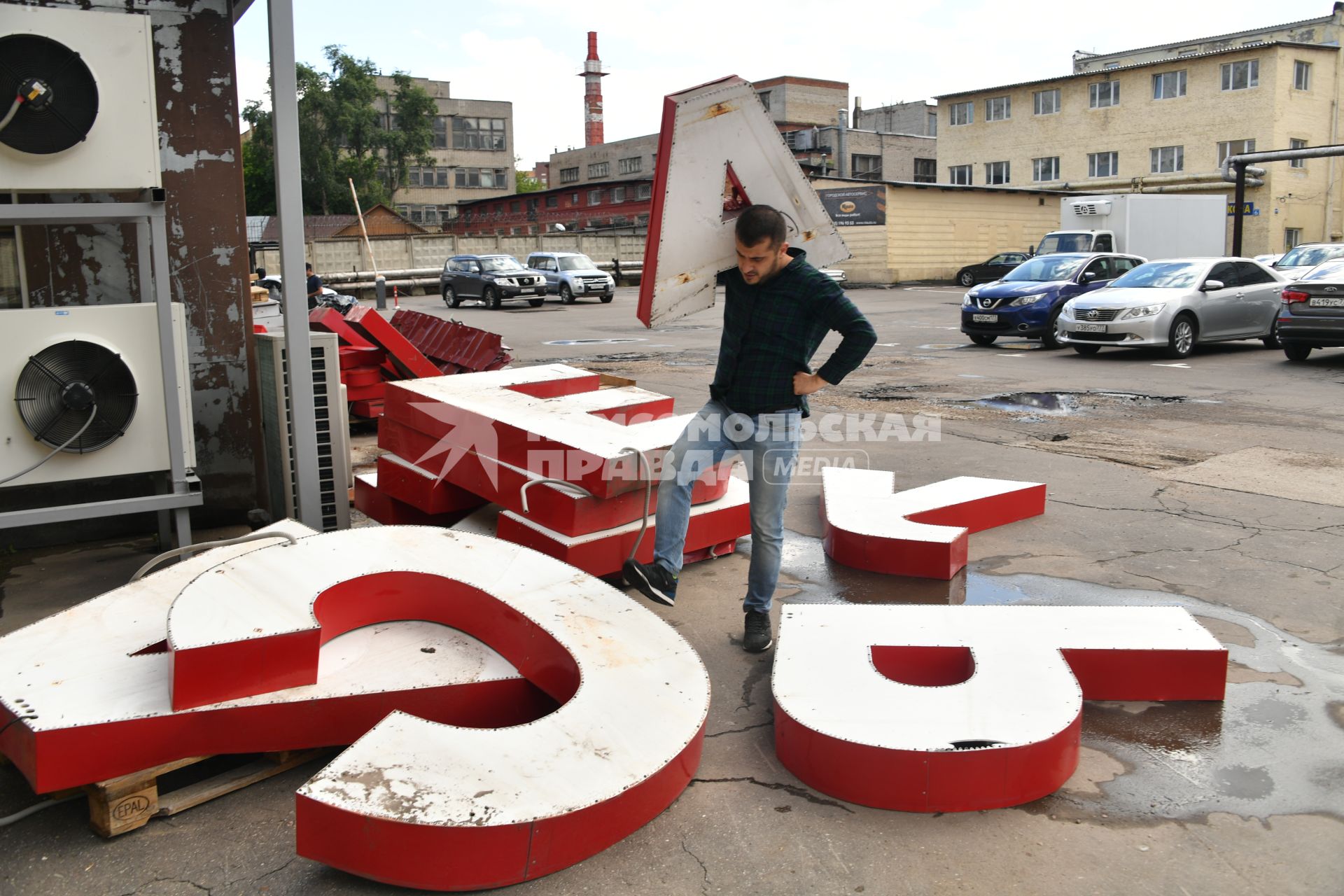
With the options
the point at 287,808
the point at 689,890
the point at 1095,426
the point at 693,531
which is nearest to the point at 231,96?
the point at 693,531

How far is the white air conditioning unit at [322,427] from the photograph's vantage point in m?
5.93

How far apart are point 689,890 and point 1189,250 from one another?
1358 inches

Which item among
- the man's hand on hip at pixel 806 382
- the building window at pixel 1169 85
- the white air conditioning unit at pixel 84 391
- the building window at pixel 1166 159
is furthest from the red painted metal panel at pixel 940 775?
the building window at pixel 1169 85

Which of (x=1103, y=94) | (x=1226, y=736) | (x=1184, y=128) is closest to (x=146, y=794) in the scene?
(x=1226, y=736)

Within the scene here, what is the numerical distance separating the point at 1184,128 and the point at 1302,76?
5.39 meters

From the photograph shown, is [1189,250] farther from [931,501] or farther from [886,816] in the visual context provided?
[886,816]

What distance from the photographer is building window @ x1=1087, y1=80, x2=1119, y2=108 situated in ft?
168

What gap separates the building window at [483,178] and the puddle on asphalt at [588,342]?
77429 millimetres

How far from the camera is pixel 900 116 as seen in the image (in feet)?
287

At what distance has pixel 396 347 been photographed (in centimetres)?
1057

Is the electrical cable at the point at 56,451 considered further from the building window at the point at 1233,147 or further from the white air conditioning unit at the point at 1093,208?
the building window at the point at 1233,147

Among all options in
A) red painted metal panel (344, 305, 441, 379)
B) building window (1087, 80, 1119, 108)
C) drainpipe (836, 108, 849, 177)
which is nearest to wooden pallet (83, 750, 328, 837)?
red painted metal panel (344, 305, 441, 379)

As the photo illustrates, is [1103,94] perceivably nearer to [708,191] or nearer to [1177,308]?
[1177,308]

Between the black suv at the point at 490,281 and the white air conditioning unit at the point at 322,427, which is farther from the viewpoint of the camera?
the black suv at the point at 490,281
